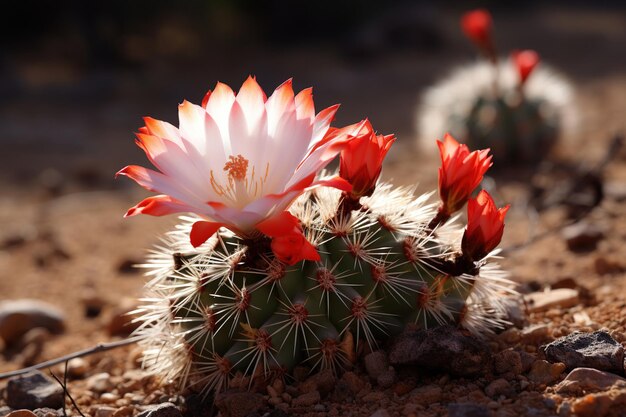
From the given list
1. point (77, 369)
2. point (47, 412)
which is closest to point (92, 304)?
point (77, 369)

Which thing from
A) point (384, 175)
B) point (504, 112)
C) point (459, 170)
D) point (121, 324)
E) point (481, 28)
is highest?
point (481, 28)

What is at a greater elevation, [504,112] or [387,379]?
[504,112]

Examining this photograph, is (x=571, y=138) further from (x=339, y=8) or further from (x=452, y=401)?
(x=339, y=8)

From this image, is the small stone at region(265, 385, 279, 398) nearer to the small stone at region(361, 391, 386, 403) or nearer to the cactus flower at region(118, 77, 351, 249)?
the small stone at region(361, 391, 386, 403)

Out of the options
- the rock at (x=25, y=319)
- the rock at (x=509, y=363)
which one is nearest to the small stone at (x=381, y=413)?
the rock at (x=509, y=363)

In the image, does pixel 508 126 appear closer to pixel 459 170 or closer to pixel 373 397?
pixel 459 170

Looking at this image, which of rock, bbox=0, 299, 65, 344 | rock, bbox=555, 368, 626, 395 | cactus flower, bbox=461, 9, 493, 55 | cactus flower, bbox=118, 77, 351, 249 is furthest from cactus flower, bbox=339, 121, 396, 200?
cactus flower, bbox=461, 9, 493, 55
